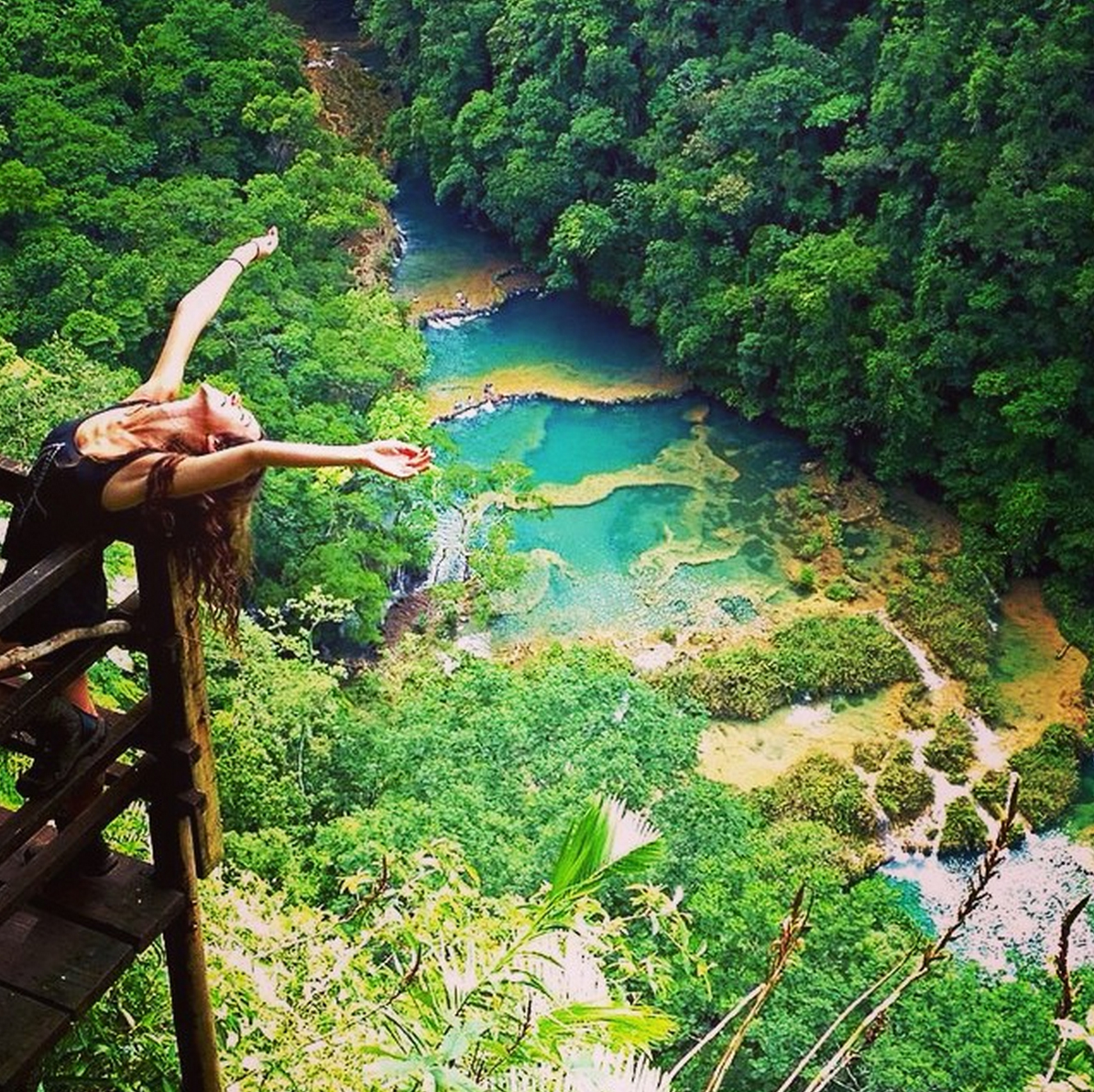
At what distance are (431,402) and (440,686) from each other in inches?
293

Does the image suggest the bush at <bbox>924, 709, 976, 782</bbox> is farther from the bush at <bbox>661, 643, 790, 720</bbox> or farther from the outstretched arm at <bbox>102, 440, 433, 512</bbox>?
the outstretched arm at <bbox>102, 440, 433, 512</bbox>

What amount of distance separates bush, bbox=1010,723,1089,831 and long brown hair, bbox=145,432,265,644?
12040 mm

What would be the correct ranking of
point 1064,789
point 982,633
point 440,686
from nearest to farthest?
point 440,686 → point 1064,789 → point 982,633

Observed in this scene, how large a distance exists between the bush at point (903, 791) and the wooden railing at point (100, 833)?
448 inches

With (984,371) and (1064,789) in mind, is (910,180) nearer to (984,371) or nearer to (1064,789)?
(984,371)

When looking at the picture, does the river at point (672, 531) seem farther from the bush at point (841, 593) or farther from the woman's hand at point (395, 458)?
the woman's hand at point (395, 458)

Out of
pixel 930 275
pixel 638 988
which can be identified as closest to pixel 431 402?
pixel 930 275

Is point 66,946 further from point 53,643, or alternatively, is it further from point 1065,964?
point 1065,964

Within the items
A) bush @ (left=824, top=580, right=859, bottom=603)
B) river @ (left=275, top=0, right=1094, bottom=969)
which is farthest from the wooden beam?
bush @ (left=824, top=580, right=859, bottom=603)

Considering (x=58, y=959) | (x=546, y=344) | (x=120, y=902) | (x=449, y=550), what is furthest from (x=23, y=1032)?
(x=546, y=344)

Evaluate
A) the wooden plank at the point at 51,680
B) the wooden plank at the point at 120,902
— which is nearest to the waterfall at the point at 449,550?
the wooden plank at the point at 120,902

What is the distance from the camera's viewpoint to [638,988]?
9391mm

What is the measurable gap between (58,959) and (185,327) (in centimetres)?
137

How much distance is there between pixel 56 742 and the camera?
299 centimetres
